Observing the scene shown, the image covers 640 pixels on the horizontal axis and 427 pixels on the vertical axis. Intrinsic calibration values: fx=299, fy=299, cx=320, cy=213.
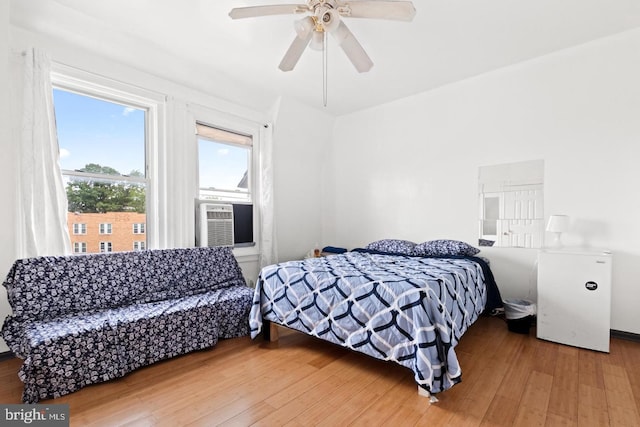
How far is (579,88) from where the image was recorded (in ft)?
9.46

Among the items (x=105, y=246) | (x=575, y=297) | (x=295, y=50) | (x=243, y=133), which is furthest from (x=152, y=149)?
(x=575, y=297)

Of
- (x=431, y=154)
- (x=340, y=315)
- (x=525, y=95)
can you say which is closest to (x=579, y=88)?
(x=525, y=95)

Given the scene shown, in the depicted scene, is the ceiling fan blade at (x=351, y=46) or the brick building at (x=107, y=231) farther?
the brick building at (x=107, y=231)

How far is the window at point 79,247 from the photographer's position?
265 cm

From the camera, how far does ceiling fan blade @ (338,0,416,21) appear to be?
1739 millimetres

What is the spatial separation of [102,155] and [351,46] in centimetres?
248

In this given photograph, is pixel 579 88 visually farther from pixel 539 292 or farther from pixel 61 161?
pixel 61 161

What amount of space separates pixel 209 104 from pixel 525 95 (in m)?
3.47

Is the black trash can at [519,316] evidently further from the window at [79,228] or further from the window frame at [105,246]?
the window at [79,228]

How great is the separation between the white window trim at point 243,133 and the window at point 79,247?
1.09 meters

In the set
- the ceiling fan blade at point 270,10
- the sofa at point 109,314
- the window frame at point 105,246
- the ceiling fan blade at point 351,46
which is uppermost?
the ceiling fan blade at point 270,10

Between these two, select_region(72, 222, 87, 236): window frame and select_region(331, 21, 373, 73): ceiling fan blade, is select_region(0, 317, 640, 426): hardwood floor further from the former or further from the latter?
select_region(331, 21, 373, 73): ceiling fan blade

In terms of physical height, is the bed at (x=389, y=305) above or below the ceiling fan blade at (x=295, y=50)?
below

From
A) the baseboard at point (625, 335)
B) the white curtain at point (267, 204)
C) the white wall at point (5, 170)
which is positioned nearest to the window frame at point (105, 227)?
the white wall at point (5, 170)
